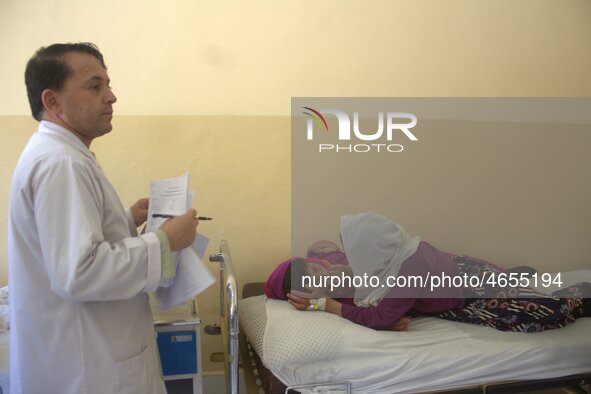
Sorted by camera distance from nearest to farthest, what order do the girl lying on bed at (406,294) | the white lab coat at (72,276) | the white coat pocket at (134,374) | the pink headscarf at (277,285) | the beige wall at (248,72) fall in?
1. the white lab coat at (72,276)
2. the white coat pocket at (134,374)
3. the girl lying on bed at (406,294)
4. the pink headscarf at (277,285)
5. the beige wall at (248,72)

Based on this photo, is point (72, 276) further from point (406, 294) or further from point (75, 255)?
point (406, 294)

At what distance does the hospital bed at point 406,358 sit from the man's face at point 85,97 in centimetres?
61

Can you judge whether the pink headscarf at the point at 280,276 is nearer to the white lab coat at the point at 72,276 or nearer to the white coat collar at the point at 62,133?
the white lab coat at the point at 72,276

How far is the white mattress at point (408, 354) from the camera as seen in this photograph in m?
1.75

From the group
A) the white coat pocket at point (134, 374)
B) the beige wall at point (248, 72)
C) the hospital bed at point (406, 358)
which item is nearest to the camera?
the white coat pocket at point (134, 374)

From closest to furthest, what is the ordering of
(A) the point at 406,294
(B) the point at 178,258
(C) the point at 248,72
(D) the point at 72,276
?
(D) the point at 72,276 → (B) the point at 178,258 → (A) the point at 406,294 → (C) the point at 248,72

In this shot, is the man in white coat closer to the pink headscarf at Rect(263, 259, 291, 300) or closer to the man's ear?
the man's ear

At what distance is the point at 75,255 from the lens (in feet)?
3.43

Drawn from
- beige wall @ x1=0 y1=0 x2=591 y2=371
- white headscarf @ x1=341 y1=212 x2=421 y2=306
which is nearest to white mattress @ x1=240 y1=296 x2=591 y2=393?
white headscarf @ x1=341 y1=212 x2=421 y2=306

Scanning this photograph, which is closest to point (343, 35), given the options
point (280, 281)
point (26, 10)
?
point (280, 281)

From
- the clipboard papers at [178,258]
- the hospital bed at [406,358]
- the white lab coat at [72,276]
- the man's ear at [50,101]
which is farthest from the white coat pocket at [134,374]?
the man's ear at [50,101]

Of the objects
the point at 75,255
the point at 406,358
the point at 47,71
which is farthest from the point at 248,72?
the point at 75,255

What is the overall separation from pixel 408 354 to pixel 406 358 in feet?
0.07

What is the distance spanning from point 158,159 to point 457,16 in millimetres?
1748
